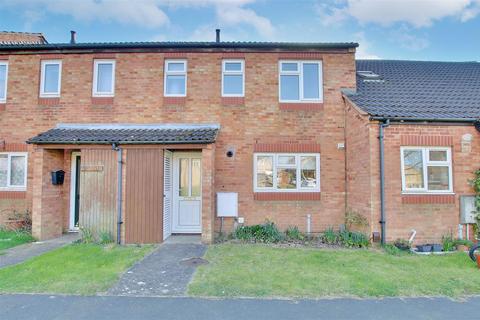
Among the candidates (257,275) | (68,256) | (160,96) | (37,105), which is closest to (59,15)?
(37,105)

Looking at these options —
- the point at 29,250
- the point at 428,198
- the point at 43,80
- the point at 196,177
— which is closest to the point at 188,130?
the point at 196,177

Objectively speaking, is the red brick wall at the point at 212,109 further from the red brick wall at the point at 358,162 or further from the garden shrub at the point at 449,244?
the garden shrub at the point at 449,244

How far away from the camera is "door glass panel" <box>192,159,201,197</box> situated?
9180mm

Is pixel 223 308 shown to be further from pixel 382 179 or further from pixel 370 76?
pixel 370 76

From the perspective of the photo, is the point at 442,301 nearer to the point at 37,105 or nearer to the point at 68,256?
the point at 68,256

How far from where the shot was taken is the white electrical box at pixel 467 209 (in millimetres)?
7375

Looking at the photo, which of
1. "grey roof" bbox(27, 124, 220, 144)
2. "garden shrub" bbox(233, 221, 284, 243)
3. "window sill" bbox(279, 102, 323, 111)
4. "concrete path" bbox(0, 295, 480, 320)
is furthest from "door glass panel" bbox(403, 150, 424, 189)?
"grey roof" bbox(27, 124, 220, 144)

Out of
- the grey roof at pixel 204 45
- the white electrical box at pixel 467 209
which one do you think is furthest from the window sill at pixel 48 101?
the white electrical box at pixel 467 209

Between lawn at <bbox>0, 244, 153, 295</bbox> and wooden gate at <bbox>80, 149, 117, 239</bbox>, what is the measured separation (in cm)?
72

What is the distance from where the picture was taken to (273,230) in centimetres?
826

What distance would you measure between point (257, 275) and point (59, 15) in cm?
1285

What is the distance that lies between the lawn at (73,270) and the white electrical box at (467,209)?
8319 millimetres

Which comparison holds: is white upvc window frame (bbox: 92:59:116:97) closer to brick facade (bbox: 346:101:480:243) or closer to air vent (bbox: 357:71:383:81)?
brick facade (bbox: 346:101:480:243)

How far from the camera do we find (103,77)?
31.4ft
